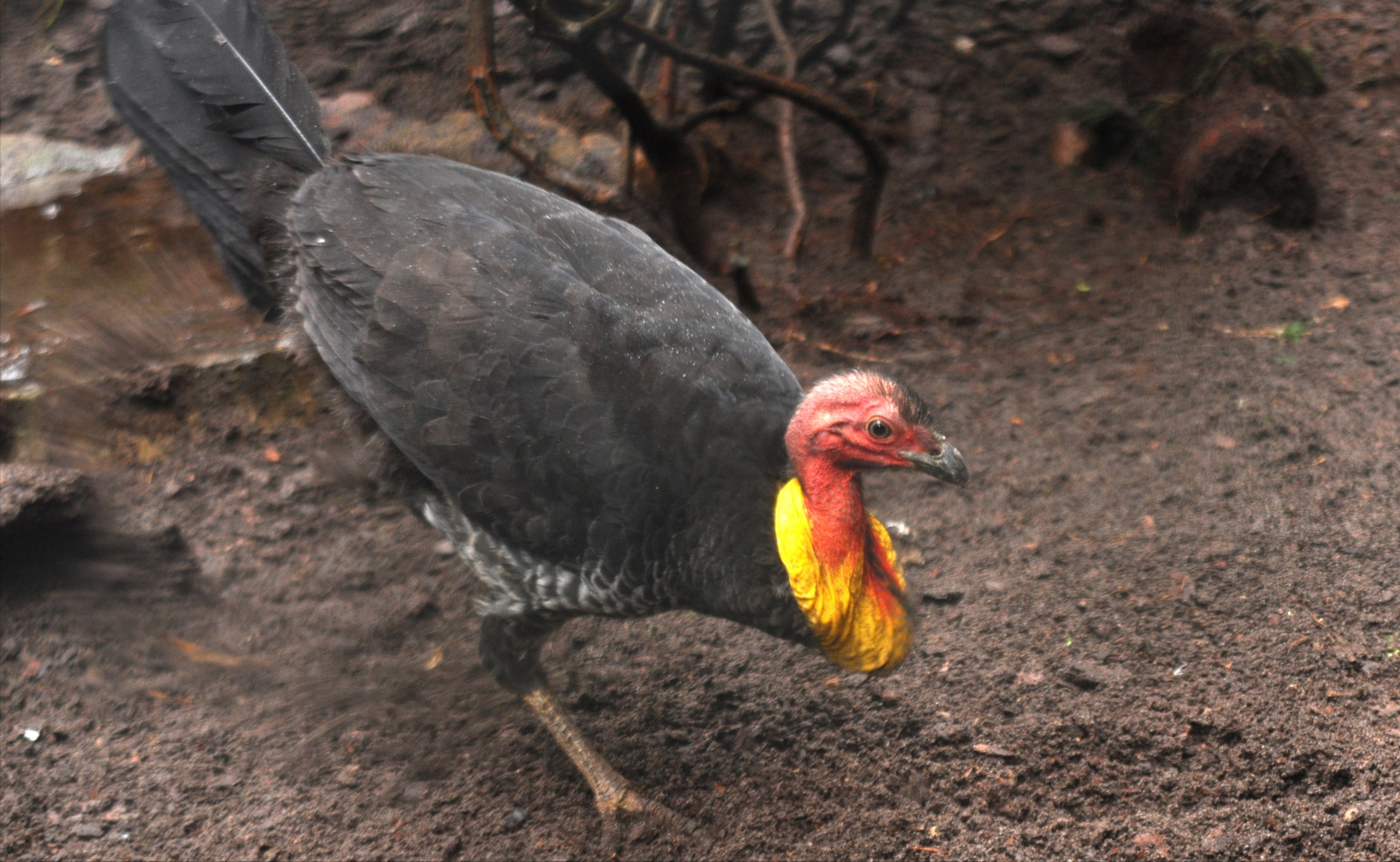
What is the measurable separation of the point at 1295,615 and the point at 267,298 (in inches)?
132

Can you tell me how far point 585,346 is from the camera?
271cm

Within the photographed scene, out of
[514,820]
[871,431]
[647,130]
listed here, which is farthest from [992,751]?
[647,130]

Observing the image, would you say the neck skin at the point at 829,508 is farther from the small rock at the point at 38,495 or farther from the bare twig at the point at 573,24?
the small rock at the point at 38,495

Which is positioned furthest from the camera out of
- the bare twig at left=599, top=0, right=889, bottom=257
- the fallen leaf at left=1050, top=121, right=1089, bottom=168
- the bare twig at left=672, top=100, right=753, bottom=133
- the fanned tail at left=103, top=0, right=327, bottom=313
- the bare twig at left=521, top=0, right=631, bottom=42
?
the fallen leaf at left=1050, top=121, right=1089, bottom=168

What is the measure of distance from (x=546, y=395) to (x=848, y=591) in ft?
3.08

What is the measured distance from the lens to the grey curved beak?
2396 millimetres

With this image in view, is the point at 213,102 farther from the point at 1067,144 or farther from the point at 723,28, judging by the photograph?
the point at 1067,144

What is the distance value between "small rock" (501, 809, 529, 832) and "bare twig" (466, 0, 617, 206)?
2494 millimetres

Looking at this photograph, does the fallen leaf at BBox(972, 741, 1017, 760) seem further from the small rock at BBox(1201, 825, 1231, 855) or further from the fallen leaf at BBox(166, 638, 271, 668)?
the fallen leaf at BBox(166, 638, 271, 668)

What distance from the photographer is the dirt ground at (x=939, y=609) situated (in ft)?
8.64

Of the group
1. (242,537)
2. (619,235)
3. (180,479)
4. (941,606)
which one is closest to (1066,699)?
(941,606)

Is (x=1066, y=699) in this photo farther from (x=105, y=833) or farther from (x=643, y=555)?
(x=105, y=833)

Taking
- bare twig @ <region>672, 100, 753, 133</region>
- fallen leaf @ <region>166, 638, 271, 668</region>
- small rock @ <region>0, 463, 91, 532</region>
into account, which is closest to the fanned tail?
small rock @ <region>0, 463, 91, 532</region>

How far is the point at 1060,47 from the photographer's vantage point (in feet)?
17.8
